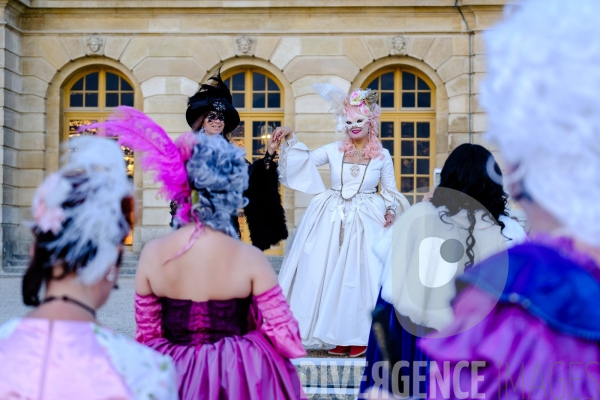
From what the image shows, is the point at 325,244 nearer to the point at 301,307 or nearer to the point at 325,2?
the point at 301,307

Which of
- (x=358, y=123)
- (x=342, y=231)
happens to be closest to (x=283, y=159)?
(x=358, y=123)

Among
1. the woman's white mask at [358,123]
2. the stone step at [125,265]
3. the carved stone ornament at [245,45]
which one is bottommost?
the stone step at [125,265]

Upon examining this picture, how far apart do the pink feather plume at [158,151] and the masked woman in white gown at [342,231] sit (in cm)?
228

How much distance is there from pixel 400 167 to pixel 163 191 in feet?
34.7

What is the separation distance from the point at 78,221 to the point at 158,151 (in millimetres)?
901

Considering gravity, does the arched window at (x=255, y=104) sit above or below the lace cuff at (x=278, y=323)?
above

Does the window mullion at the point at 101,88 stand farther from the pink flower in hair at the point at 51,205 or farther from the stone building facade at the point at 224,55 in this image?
the pink flower in hair at the point at 51,205

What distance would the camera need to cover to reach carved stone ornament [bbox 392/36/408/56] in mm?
12516

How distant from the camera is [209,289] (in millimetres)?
2541

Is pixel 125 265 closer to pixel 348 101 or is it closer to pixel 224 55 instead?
pixel 224 55

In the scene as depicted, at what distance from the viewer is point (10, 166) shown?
12.7m

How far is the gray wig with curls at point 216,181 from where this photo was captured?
8.54 ft

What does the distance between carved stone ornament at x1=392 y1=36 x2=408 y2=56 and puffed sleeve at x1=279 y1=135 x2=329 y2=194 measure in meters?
7.33

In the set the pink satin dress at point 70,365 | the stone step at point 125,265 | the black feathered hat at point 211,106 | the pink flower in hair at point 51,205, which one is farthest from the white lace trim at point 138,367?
the stone step at point 125,265
